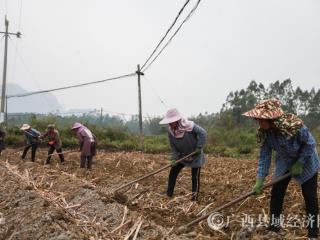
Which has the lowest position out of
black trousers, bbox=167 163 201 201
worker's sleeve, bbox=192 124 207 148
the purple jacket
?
black trousers, bbox=167 163 201 201

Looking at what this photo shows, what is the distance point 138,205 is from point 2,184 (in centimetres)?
327

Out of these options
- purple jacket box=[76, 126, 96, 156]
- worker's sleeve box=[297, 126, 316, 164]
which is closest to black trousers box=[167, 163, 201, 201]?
worker's sleeve box=[297, 126, 316, 164]

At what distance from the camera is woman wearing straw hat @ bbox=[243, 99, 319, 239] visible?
14.6 ft

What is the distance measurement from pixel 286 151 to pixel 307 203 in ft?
1.89

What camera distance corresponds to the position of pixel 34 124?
26219 mm

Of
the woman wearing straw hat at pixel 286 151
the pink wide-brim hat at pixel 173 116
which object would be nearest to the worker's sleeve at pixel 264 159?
the woman wearing straw hat at pixel 286 151

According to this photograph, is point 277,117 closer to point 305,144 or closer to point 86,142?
point 305,144

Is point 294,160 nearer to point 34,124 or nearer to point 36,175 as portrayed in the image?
point 36,175

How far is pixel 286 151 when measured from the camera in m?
4.64

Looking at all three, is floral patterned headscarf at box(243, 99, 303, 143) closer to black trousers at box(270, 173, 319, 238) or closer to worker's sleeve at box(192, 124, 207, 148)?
A: black trousers at box(270, 173, 319, 238)

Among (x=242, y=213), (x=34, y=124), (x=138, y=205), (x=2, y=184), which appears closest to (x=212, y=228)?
(x=242, y=213)

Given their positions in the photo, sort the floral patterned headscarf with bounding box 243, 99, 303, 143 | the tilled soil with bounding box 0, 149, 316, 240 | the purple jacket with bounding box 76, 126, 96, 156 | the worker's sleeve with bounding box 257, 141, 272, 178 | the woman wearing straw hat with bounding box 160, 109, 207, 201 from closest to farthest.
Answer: the floral patterned headscarf with bounding box 243, 99, 303, 143 → the tilled soil with bounding box 0, 149, 316, 240 → the worker's sleeve with bounding box 257, 141, 272, 178 → the woman wearing straw hat with bounding box 160, 109, 207, 201 → the purple jacket with bounding box 76, 126, 96, 156

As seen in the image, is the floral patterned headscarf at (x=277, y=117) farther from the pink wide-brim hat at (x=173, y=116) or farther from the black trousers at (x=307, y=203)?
the pink wide-brim hat at (x=173, y=116)

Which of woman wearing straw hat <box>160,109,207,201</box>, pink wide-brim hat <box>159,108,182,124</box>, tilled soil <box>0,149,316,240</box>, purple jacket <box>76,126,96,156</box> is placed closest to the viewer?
tilled soil <box>0,149,316,240</box>
